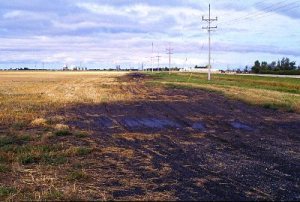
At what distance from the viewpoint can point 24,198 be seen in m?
7.82

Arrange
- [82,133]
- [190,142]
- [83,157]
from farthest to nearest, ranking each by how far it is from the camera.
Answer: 1. [82,133]
2. [190,142]
3. [83,157]

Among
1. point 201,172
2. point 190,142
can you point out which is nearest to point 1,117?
point 190,142

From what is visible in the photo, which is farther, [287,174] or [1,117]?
[1,117]

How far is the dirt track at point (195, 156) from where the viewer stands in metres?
8.30

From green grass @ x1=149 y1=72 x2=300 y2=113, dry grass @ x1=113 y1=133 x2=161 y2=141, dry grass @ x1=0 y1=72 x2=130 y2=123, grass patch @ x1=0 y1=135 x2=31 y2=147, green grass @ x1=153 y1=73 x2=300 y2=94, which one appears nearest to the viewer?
grass patch @ x1=0 y1=135 x2=31 y2=147

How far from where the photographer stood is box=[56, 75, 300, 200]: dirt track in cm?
830

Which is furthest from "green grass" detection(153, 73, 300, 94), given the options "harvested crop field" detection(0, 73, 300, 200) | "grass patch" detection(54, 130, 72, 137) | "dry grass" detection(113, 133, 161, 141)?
"grass patch" detection(54, 130, 72, 137)

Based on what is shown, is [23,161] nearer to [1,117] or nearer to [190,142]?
[190,142]

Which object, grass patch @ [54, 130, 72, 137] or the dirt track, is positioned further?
grass patch @ [54, 130, 72, 137]

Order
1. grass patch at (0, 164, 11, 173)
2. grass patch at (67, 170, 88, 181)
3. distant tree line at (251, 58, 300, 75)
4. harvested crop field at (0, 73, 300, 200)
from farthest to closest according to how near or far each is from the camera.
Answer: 1. distant tree line at (251, 58, 300, 75)
2. grass patch at (0, 164, 11, 173)
3. grass patch at (67, 170, 88, 181)
4. harvested crop field at (0, 73, 300, 200)

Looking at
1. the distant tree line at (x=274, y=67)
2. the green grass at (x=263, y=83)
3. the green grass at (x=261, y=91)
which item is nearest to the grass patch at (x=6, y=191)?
the green grass at (x=261, y=91)

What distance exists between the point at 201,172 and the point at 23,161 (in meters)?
3.90

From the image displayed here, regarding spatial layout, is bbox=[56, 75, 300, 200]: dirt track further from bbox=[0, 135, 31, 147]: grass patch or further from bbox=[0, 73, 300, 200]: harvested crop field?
bbox=[0, 135, 31, 147]: grass patch

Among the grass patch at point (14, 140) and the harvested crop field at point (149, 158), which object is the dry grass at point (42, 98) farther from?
the grass patch at point (14, 140)
